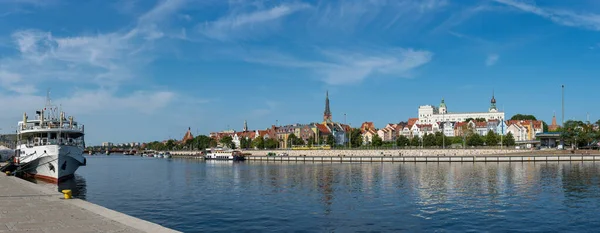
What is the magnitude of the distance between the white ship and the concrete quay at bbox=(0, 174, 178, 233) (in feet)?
105

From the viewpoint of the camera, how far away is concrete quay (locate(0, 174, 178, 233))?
1716 centimetres

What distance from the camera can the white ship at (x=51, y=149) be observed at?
5625cm

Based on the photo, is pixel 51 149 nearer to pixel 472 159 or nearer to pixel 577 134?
pixel 472 159

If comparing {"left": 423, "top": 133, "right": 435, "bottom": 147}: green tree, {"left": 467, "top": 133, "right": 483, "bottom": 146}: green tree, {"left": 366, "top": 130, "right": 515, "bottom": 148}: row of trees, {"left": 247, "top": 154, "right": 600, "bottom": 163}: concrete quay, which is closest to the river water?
{"left": 247, "top": 154, "right": 600, "bottom": 163}: concrete quay

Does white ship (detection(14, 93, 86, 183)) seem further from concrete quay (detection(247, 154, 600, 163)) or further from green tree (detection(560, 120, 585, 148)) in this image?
green tree (detection(560, 120, 585, 148))

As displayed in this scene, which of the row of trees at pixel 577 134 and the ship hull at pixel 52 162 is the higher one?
the row of trees at pixel 577 134

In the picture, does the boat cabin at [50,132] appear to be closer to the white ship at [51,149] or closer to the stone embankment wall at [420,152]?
the white ship at [51,149]

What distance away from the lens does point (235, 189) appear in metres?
52.0

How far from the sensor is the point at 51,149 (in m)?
55.9

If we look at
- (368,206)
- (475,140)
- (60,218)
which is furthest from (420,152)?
(60,218)

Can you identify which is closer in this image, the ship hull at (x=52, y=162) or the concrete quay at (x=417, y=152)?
the ship hull at (x=52, y=162)

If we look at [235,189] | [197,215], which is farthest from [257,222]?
[235,189]

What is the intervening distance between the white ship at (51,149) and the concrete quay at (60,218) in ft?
105

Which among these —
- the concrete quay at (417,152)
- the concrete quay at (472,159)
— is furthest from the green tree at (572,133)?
the concrete quay at (472,159)
